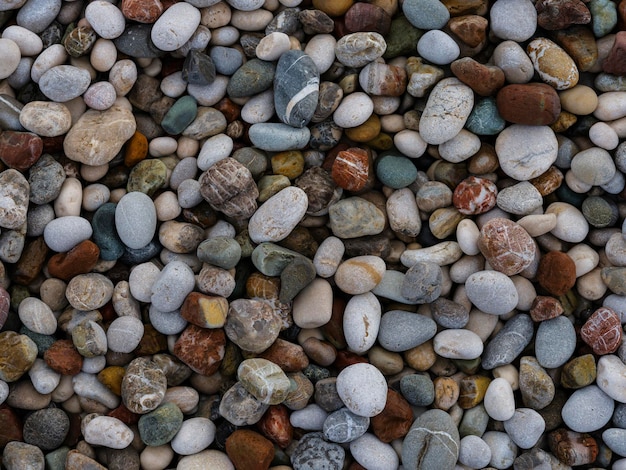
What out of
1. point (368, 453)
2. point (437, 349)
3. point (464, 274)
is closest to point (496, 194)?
point (464, 274)

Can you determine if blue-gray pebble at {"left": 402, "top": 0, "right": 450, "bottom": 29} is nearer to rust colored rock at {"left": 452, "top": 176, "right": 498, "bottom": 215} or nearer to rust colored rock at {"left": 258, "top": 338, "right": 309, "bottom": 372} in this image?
rust colored rock at {"left": 452, "top": 176, "right": 498, "bottom": 215}

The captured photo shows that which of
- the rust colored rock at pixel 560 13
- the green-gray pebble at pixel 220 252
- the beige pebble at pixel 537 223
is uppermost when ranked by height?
the rust colored rock at pixel 560 13

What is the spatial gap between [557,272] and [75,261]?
39.3 inches

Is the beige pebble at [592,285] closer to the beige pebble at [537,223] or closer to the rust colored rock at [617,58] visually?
the beige pebble at [537,223]

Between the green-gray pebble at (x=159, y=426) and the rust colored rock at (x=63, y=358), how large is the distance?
173 millimetres

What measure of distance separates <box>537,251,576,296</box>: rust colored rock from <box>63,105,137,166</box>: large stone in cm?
93

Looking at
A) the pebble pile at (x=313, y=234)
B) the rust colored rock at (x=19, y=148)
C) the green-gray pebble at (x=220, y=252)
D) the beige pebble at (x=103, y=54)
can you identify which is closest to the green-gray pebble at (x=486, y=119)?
the pebble pile at (x=313, y=234)

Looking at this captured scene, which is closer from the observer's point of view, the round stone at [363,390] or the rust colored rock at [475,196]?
the round stone at [363,390]

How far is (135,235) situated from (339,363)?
20.0 inches

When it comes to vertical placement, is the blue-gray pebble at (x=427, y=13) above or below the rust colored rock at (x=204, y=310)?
above

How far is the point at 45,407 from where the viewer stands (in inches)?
51.3

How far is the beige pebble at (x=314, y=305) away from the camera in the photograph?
4.37 ft

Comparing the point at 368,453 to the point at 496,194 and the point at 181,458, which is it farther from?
the point at 496,194

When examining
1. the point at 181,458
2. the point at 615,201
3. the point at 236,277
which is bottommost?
the point at 181,458
